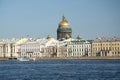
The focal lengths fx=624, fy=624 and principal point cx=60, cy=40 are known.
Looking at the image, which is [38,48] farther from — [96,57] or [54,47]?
[96,57]

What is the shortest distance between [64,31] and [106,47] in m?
24.7

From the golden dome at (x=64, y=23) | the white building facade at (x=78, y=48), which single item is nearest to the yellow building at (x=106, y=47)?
the white building facade at (x=78, y=48)

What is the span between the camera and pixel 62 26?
131 meters

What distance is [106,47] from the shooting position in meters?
107

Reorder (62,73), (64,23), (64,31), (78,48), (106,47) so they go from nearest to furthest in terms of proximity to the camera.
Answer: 1. (62,73)
2. (106,47)
3. (78,48)
4. (64,31)
5. (64,23)

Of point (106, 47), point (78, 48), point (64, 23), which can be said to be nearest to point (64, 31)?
point (64, 23)

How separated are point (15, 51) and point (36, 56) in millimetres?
4906

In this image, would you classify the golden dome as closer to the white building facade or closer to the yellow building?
the white building facade

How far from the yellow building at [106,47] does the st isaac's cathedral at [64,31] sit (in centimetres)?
2157

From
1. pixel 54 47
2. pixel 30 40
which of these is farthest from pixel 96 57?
pixel 30 40

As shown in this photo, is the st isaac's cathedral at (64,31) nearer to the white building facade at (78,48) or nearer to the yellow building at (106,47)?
the white building facade at (78,48)

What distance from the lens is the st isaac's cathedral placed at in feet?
429

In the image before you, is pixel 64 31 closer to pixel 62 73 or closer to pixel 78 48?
pixel 78 48

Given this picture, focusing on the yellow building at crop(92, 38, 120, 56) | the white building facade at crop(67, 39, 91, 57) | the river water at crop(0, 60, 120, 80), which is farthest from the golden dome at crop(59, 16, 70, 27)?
the river water at crop(0, 60, 120, 80)
